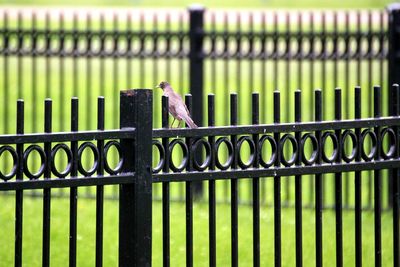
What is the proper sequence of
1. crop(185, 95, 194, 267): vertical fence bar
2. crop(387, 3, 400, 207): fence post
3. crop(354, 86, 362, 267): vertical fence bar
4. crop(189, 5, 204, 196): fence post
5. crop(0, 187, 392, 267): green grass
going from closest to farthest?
crop(185, 95, 194, 267): vertical fence bar, crop(354, 86, 362, 267): vertical fence bar, crop(0, 187, 392, 267): green grass, crop(387, 3, 400, 207): fence post, crop(189, 5, 204, 196): fence post

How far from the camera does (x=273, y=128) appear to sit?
4.66 m

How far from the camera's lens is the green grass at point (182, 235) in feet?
23.0

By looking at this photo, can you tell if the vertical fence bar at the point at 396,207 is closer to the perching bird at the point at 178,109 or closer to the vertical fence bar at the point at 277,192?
the vertical fence bar at the point at 277,192

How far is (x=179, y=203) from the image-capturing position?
30.1 feet

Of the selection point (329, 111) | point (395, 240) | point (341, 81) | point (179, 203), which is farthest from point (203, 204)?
point (341, 81)

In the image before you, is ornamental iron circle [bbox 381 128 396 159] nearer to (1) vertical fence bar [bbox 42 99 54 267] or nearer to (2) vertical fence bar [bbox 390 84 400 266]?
(2) vertical fence bar [bbox 390 84 400 266]

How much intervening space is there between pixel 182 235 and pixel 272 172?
10.6 feet

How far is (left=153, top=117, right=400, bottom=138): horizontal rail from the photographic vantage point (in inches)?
174

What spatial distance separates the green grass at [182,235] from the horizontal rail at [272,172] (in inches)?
78.0

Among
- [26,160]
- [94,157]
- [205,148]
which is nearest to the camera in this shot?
[26,160]

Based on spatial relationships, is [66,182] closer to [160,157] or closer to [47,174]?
[47,174]

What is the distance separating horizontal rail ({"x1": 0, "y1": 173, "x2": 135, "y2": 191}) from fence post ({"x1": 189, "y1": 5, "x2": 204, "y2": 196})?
5.38m

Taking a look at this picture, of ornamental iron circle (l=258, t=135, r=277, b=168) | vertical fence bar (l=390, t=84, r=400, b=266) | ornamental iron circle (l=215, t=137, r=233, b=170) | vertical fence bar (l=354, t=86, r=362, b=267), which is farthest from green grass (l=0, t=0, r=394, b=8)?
ornamental iron circle (l=215, t=137, r=233, b=170)

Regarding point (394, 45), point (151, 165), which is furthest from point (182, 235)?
point (151, 165)
